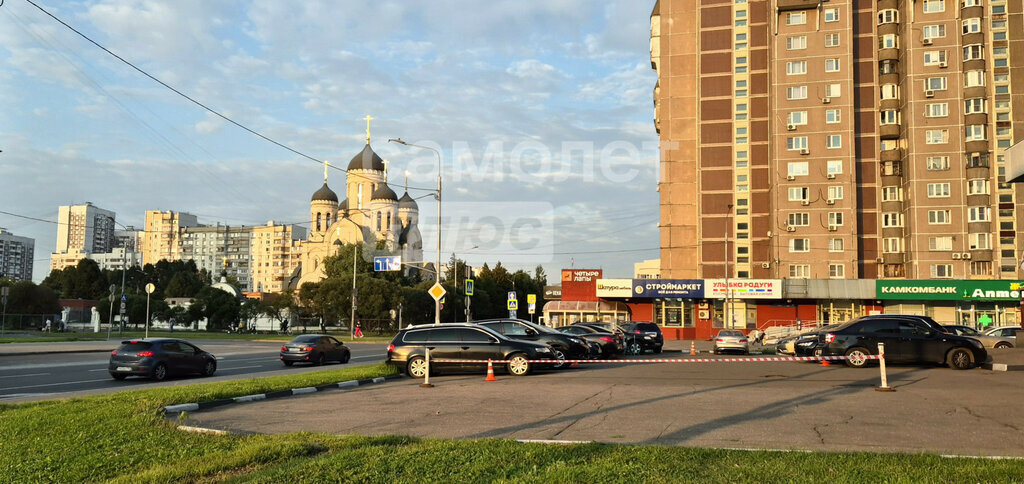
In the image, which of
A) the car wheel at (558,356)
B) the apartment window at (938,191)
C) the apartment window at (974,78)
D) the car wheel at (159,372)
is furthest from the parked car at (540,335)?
the apartment window at (974,78)

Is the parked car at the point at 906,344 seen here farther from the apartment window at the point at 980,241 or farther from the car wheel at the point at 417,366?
the apartment window at the point at 980,241

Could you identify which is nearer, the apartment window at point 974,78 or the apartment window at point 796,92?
the apartment window at point 974,78

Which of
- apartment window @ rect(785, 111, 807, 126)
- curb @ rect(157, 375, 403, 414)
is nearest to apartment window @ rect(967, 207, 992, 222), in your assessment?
apartment window @ rect(785, 111, 807, 126)

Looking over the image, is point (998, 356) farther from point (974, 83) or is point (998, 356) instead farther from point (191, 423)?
point (974, 83)

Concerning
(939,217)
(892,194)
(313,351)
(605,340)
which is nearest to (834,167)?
(892,194)

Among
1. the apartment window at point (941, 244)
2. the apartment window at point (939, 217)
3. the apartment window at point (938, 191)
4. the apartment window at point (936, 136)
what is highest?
the apartment window at point (936, 136)

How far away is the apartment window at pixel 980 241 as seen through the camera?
60.8 m

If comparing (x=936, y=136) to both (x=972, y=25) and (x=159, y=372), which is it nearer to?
(x=972, y=25)

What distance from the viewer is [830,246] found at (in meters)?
64.3

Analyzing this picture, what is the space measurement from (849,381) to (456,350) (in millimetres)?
10101

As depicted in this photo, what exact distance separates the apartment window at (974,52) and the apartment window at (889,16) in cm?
641

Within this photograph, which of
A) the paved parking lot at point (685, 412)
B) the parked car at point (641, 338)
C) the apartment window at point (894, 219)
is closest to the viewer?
the paved parking lot at point (685, 412)

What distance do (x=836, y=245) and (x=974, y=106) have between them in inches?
611

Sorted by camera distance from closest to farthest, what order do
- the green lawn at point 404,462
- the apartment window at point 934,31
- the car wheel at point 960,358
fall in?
1. the green lawn at point 404,462
2. the car wheel at point 960,358
3. the apartment window at point 934,31
